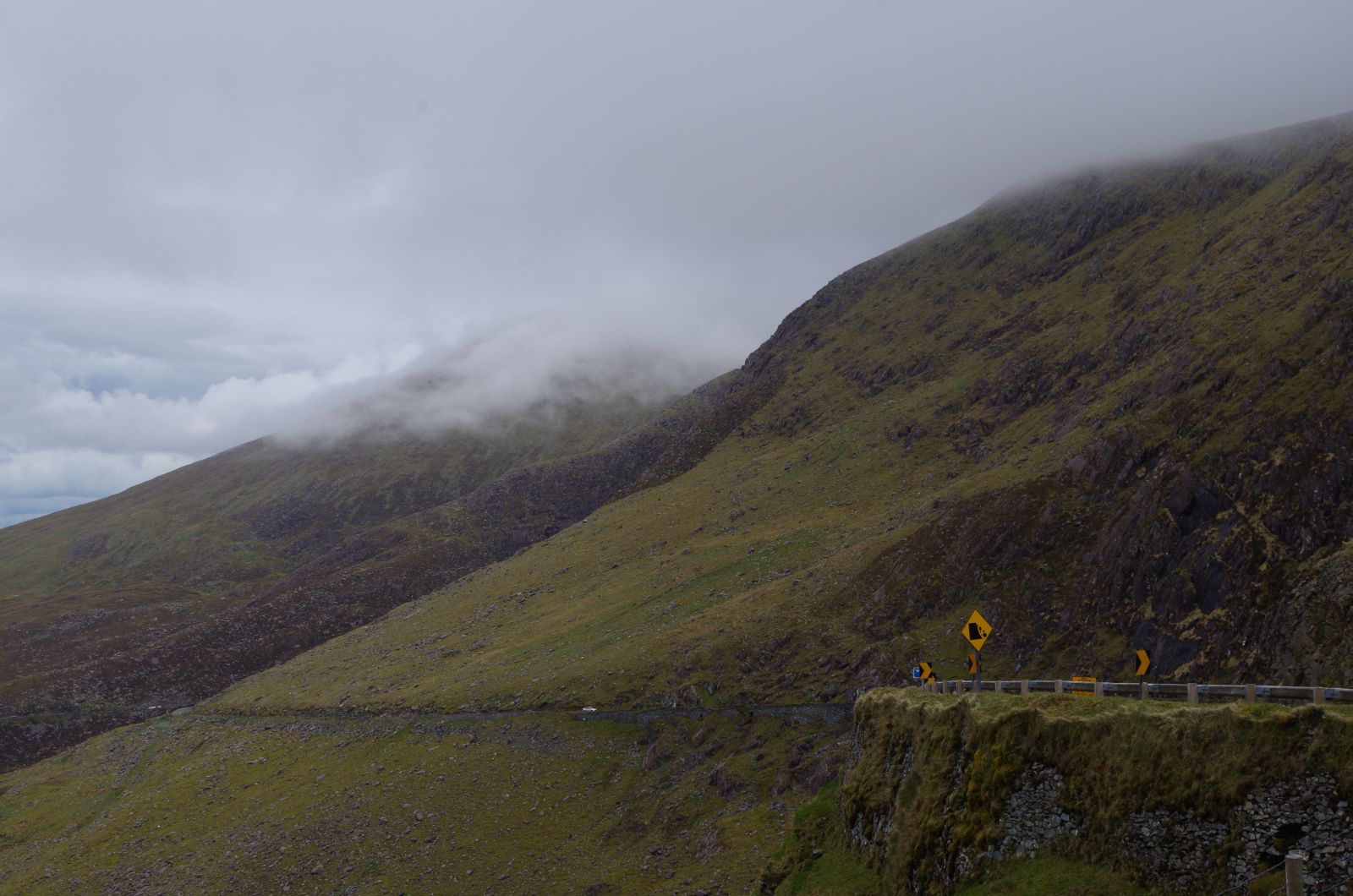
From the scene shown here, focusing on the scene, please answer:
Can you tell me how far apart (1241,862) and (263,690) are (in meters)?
127

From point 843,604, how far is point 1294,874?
61046mm

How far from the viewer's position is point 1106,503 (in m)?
67.1

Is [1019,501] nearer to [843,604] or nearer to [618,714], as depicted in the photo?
[843,604]

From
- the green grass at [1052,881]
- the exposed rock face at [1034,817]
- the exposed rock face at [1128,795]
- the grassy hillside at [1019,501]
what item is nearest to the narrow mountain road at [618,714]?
the grassy hillside at [1019,501]

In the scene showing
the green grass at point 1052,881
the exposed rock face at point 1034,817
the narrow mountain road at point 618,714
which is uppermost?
the exposed rock face at point 1034,817

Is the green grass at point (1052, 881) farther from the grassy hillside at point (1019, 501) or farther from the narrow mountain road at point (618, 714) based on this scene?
the narrow mountain road at point (618, 714)

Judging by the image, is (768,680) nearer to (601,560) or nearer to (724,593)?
(724,593)

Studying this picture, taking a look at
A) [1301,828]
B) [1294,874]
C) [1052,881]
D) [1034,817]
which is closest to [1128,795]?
[1052,881]

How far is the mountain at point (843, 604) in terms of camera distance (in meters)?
54.0

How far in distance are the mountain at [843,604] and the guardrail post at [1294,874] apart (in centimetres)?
3123

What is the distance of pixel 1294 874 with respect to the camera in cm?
1520

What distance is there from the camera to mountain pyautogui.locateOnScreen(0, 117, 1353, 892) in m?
54.0

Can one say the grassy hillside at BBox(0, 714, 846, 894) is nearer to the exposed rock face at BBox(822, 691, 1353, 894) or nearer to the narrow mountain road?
the narrow mountain road

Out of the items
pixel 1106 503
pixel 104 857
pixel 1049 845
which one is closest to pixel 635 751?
pixel 1106 503
